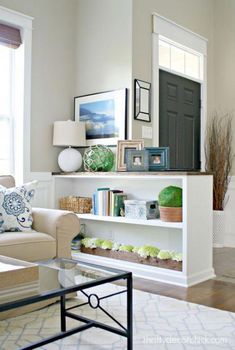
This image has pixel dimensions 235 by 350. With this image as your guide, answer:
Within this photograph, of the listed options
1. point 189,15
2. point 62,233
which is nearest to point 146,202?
point 62,233

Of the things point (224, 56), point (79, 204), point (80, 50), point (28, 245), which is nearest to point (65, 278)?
point (28, 245)

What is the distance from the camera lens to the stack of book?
380cm

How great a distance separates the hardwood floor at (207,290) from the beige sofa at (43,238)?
0.77 m

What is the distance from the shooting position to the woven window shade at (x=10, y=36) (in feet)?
12.8

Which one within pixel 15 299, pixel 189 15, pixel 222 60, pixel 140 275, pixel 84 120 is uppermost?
pixel 189 15

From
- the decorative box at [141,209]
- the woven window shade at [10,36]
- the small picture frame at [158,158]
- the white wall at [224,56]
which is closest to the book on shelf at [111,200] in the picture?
the decorative box at [141,209]

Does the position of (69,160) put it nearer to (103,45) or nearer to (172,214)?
(103,45)

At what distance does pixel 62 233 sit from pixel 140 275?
3.32ft

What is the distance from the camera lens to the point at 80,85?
455 cm

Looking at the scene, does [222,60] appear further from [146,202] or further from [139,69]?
[146,202]

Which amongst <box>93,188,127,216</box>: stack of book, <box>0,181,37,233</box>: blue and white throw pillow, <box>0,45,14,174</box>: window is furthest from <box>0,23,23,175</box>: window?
<box>0,181,37,233</box>: blue and white throw pillow

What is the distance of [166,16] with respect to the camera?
177 inches

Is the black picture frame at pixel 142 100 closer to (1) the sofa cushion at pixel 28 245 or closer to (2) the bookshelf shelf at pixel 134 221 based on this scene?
(2) the bookshelf shelf at pixel 134 221

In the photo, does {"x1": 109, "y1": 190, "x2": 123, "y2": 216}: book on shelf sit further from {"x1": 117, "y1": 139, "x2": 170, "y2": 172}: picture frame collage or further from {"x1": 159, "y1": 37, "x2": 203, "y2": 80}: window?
{"x1": 159, "y1": 37, "x2": 203, "y2": 80}: window
